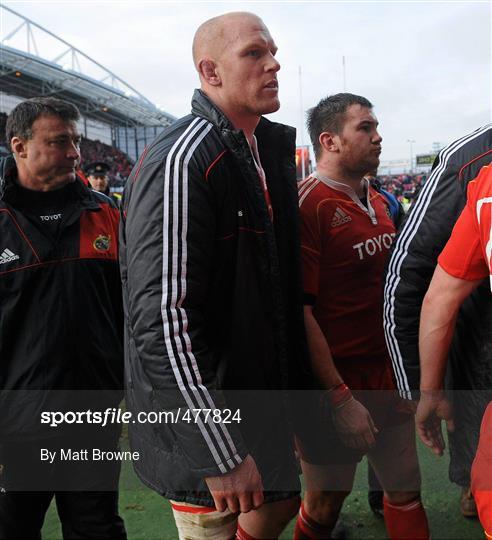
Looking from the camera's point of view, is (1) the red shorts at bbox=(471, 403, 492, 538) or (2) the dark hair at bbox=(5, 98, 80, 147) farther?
(2) the dark hair at bbox=(5, 98, 80, 147)

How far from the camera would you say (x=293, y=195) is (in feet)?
5.62

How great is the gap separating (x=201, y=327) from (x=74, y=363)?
840mm

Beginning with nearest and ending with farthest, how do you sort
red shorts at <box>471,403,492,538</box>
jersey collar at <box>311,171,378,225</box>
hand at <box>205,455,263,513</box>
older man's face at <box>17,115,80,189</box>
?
red shorts at <box>471,403,492,538</box>, hand at <box>205,455,263,513</box>, older man's face at <box>17,115,80,189</box>, jersey collar at <box>311,171,378,225</box>

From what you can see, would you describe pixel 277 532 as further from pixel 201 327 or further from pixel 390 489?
pixel 201 327

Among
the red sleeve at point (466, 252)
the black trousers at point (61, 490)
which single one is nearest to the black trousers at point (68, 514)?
the black trousers at point (61, 490)

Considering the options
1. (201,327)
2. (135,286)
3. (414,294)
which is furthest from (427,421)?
(135,286)

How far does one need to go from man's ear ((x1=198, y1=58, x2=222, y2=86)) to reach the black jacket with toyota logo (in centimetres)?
76

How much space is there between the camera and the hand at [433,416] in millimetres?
1503

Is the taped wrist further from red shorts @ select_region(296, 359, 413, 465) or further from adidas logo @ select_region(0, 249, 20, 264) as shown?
adidas logo @ select_region(0, 249, 20, 264)

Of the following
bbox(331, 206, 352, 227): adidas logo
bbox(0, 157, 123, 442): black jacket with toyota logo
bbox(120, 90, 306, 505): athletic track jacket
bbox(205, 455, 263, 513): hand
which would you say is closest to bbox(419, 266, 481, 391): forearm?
bbox(120, 90, 306, 505): athletic track jacket

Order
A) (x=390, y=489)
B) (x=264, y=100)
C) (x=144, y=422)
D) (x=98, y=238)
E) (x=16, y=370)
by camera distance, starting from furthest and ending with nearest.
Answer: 1. (x=390, y=489)
2. (x=98, y=238)
3. (x=16, y=370)
4. (x=264, y=100)
5. (x=144, y=422)

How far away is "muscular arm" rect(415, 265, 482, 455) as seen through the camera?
4.35 feet

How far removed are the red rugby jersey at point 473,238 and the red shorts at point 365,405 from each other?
1.00 m

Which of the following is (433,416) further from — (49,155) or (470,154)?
(49,155)
